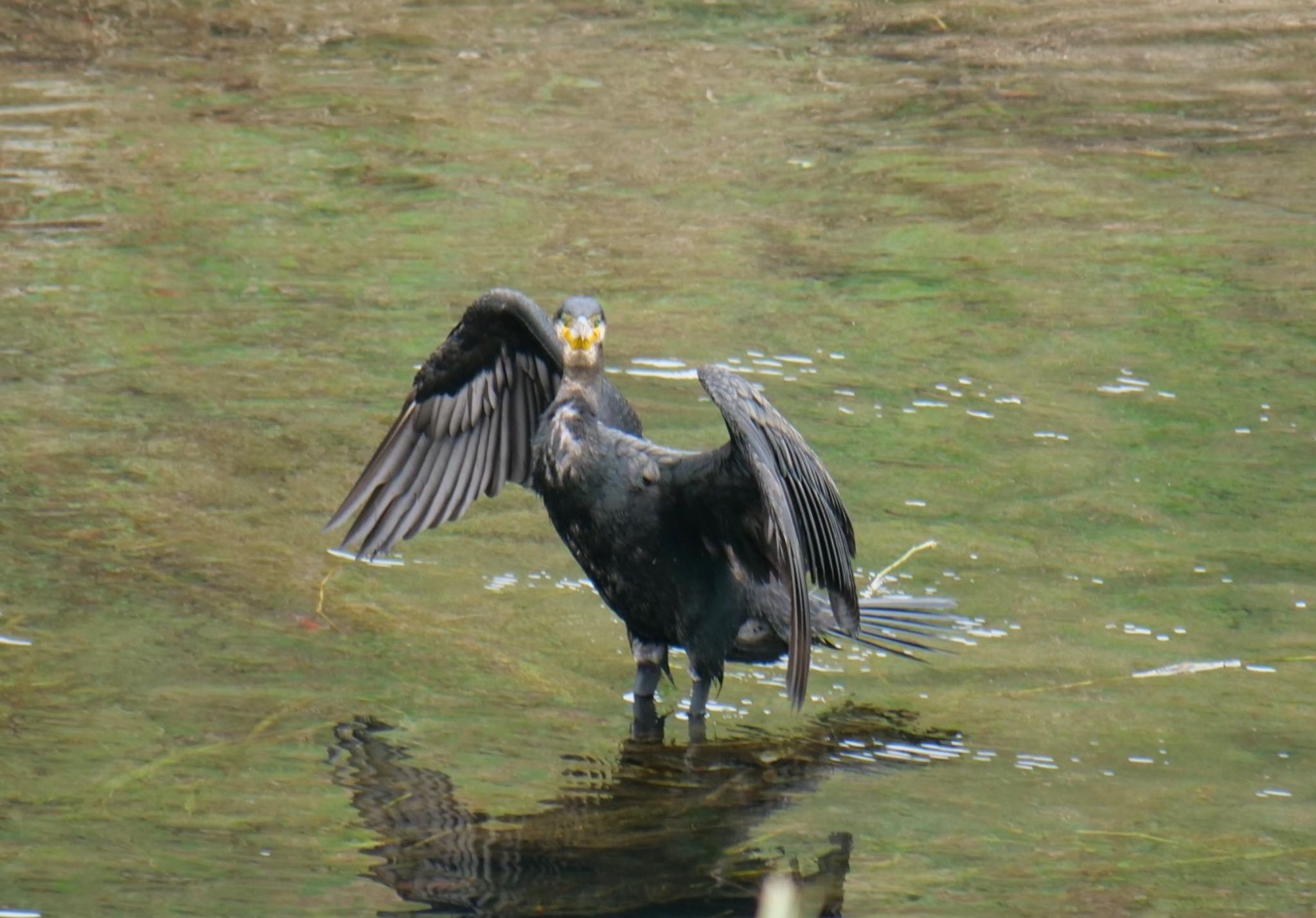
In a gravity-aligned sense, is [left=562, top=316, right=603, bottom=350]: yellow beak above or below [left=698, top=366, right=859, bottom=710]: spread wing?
above

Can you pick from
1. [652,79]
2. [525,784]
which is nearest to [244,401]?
[525,784]

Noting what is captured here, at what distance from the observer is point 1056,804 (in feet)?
13.5

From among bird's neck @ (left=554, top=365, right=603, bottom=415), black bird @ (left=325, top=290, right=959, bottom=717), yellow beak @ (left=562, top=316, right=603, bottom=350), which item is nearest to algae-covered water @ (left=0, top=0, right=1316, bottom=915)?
black bird @ (left=325, top=290, right=959, bottom=717)

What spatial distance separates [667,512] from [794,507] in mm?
525

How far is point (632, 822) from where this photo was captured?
4.11 meters

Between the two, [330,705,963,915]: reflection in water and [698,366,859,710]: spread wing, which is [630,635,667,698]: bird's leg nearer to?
[330,705,963,915]: reflection in water

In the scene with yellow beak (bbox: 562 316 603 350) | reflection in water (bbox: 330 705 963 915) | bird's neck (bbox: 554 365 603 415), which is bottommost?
reflection in water (bbox: 330 705 963 915)

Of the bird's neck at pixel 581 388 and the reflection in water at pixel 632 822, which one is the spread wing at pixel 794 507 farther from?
the bird's neck at pixel 581 388

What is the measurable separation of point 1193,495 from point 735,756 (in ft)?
6.69

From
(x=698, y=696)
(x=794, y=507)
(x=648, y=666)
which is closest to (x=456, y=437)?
(x=648, y=666)

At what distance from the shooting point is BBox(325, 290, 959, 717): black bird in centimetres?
417

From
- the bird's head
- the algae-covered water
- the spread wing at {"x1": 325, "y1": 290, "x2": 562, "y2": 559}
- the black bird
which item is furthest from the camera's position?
the spread wing at {"x1": 325, "y1": 290, "x2": 562, "y2": 559}

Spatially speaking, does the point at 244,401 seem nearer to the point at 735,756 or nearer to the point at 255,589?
the point at 255,589

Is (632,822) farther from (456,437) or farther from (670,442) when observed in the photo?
(670,442)
